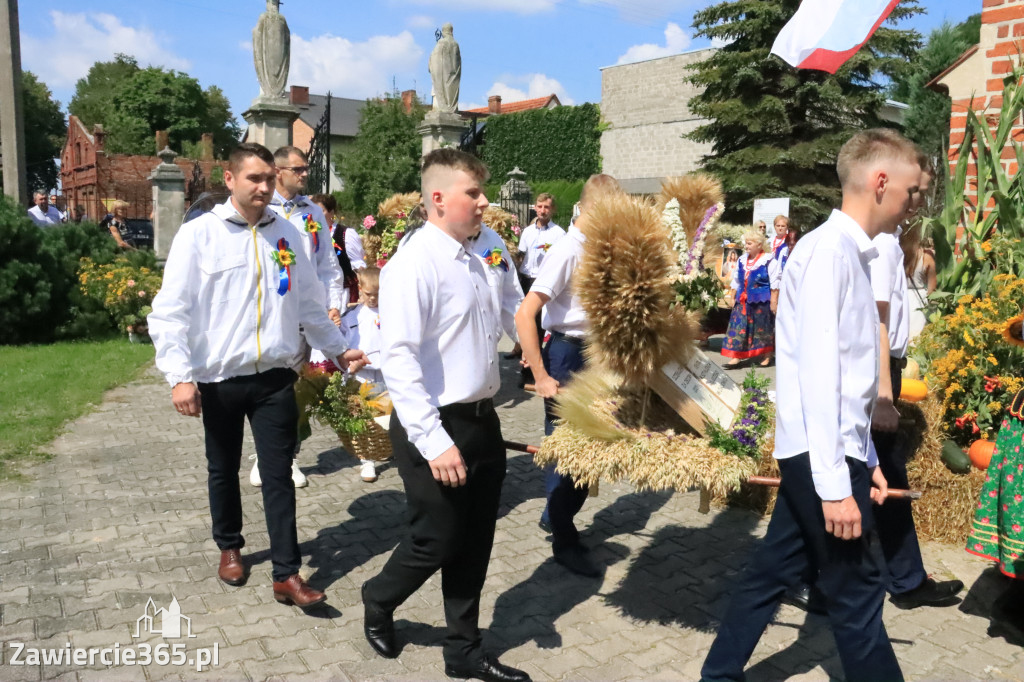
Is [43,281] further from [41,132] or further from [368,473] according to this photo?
[41,132]

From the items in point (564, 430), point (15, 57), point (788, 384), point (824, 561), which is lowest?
point (824, 561)

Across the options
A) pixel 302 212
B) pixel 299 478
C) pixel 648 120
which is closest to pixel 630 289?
pixel 302 212

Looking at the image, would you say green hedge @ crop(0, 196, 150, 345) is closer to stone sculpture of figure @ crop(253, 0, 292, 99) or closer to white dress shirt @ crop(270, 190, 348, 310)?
stone sculpture of figure @ crop(253, 0, 292, 99)

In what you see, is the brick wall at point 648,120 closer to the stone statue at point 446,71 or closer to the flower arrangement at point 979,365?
the stone statue at point 446,71

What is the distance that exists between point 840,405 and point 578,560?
7.49 feet

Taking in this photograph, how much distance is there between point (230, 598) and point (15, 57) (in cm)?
1259

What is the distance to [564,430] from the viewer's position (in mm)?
3789

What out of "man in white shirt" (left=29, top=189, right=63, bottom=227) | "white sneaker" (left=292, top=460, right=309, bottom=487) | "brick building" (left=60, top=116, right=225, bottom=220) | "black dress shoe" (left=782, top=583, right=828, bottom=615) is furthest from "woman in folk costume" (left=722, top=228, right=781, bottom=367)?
"brick building" (left=60, top=116, right=225, bottom=220)

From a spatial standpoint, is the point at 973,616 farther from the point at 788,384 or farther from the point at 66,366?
the point at 66,366

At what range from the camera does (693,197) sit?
3.78 metres

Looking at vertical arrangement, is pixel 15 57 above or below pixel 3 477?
above

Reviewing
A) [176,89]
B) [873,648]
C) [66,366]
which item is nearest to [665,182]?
[873,648]

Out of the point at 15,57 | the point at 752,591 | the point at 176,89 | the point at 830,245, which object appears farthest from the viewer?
the point at 176,89

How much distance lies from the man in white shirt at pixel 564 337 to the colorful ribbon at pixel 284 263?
121 cm
